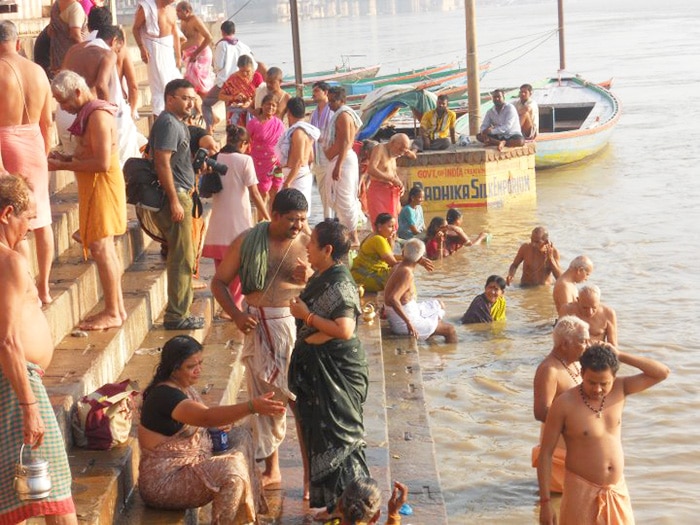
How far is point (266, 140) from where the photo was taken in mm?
11172

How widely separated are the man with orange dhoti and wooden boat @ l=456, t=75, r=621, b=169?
16.4 metres

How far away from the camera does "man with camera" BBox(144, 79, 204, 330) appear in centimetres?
770

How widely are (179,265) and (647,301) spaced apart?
760 cm

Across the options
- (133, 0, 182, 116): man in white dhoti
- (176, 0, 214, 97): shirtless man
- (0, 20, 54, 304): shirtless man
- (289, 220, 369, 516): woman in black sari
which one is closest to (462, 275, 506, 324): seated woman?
(133, 0, 182, 116): man in white dhoti

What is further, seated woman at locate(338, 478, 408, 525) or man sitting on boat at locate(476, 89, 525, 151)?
man sitting on boat at locate(476, 89, 525, 151)

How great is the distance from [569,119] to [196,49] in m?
14.4

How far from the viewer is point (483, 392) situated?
10391 millimetres

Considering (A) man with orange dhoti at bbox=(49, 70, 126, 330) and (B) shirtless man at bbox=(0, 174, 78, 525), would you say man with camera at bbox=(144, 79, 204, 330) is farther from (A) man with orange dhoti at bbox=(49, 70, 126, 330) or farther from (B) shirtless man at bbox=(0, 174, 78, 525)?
(B) shirtless man at bbox=(0, 174, 78, 525)

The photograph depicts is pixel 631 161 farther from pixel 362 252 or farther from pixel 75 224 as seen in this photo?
pixel 75 224

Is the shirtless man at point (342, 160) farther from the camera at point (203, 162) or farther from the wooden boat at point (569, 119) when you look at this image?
the wooden boat at point (569, 119)

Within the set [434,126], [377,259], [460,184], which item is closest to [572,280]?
[377,259]

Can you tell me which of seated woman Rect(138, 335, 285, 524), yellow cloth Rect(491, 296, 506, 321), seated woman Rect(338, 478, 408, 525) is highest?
seated woman Rect(138, 335, 285, 524)

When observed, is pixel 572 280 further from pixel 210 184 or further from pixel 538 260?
pixel 538 260

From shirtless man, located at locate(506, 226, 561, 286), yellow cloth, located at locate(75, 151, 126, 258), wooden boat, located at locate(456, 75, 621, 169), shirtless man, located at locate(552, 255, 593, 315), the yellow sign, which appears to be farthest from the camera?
wooden boat, located at locate(456, 75, 621, 169)
